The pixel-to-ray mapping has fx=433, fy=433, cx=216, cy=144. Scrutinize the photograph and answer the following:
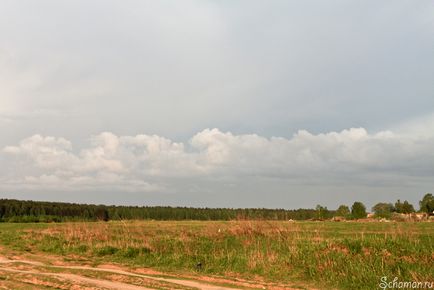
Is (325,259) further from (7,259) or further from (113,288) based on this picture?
(7,259)

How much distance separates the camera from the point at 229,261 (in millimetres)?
22531

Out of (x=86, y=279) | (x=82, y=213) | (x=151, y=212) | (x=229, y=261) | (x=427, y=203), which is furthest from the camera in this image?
(x=151, y=212)

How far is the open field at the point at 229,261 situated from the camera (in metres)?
17.6

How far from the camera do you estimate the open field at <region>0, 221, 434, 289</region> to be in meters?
17.6

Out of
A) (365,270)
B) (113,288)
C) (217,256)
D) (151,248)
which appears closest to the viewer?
(113,288)

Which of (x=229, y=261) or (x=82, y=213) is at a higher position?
(x=82, y=213)

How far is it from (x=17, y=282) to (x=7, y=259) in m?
8.57

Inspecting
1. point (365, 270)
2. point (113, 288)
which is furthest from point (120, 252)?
point (365, 270)

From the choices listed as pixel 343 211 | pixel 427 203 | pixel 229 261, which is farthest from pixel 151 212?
pixel 229 261

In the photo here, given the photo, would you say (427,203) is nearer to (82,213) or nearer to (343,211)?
(343,211)

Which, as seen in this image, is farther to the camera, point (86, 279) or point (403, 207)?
point (403, 207)

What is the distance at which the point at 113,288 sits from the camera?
15500 millimetres

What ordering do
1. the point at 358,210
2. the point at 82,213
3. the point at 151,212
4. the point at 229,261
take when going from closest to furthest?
the point at 229,261 < the point at 358,210 < the point at 82,213 < the point at 151,212


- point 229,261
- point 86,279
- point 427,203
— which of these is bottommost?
point 86,279
